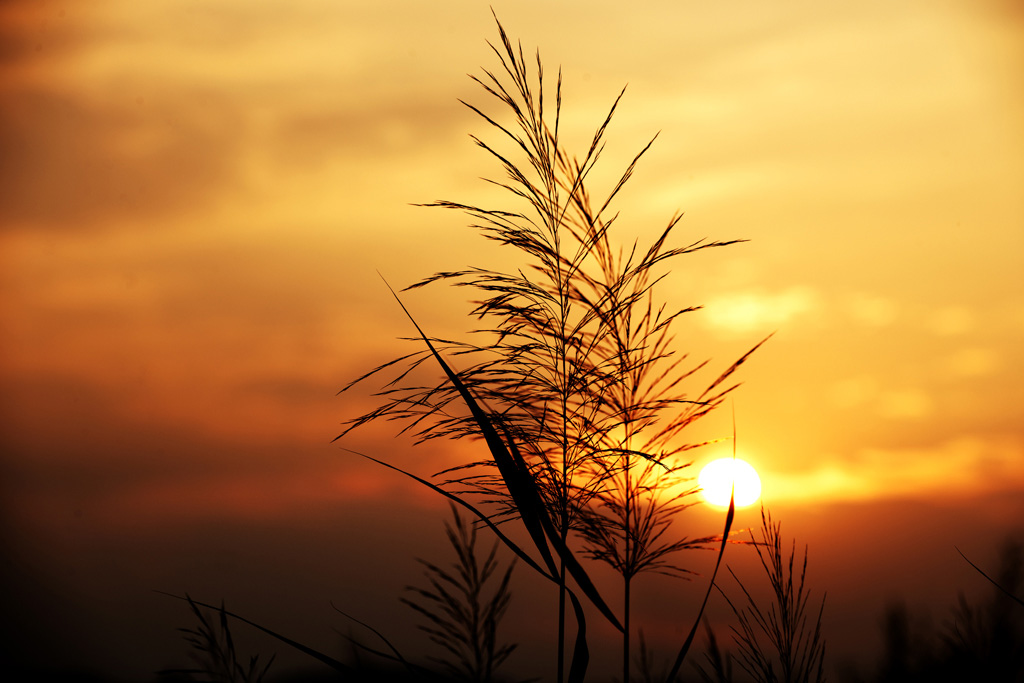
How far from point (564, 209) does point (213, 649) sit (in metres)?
1.33

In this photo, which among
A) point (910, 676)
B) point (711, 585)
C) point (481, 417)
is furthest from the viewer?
point (910, 676)

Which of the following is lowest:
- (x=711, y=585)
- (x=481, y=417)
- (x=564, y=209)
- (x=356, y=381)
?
(x=711, y=585)

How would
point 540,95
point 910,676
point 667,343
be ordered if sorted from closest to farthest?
1. point 540,95
2. point 667,343
3. point 910,676

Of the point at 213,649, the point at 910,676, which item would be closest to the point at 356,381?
the point at 213,649

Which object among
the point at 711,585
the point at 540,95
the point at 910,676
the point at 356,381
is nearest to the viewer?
the point at 711,585

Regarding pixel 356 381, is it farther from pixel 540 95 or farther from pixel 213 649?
pixel 540 95

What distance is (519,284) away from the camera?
214 centimetres

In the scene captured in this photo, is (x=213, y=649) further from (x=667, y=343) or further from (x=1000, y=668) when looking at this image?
(x=1000, y=668)

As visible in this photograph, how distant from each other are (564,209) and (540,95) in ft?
0.98

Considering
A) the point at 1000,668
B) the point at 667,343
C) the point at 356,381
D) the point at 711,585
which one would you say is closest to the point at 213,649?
the point at 356,381

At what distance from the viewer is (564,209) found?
2133 mm

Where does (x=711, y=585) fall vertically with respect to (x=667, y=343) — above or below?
below

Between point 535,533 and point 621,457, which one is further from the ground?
point 621,457

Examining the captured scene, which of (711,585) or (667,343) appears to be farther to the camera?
(667,343)
